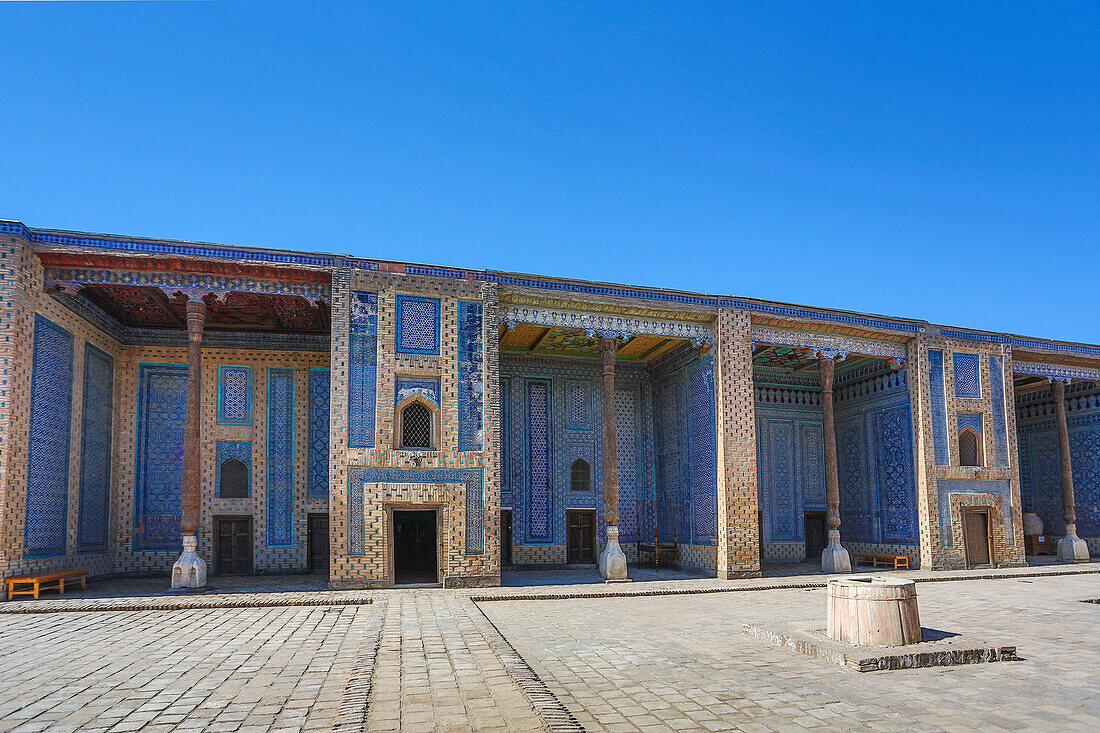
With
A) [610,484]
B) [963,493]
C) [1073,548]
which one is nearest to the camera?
[610,484]

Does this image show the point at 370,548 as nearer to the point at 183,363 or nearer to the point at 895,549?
the point at 183,363

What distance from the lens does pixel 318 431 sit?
55.9ft

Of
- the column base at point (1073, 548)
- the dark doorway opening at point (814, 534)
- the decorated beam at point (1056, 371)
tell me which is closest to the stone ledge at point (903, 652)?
the dark doorway opening at point (814, 534)

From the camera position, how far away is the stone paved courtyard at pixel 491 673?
5113 millimetres

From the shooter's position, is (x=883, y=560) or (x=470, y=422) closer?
(x=470, y=422)

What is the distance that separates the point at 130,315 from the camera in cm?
1577

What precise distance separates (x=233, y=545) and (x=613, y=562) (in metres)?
8.36

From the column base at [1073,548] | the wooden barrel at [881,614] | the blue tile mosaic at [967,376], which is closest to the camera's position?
the wooden barrel at [881,614]

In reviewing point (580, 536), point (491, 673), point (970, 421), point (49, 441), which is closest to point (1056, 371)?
point (970, 421)

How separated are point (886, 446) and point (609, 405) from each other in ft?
27.1

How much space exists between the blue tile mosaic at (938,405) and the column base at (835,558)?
129 inches

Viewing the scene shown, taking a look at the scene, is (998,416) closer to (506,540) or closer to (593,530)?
(593,530)

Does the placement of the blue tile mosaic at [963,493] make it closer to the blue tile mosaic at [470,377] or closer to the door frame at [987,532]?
the door frame at [987,532]

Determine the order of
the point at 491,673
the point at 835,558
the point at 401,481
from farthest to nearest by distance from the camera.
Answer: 1. the point at 835,558
2. the point at 401,481
3. the point at 491,673
